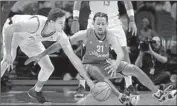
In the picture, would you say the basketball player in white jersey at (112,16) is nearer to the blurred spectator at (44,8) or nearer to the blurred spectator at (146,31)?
the blurred spectator at (146,31)

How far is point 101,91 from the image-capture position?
792cm

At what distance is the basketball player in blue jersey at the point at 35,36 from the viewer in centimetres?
794

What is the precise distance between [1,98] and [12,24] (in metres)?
1.04

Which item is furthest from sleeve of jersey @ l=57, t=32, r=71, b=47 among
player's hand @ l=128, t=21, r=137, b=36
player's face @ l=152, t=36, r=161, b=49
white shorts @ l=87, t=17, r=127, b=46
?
player's face @ l=152, t=36, r=161, b=49

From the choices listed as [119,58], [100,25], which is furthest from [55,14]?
[119,58]

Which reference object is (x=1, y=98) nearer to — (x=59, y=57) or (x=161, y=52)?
(x=59, y=57)

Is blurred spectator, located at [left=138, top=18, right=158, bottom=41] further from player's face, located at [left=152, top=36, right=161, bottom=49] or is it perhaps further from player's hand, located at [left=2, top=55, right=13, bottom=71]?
player's hand, located at [left=2, top=55, right=13, bottom=71]

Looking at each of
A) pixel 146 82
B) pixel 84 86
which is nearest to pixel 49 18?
pixel 84 86

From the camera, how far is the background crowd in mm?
8055

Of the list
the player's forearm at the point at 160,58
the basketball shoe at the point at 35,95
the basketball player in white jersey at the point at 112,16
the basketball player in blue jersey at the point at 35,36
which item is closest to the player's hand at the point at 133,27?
the basketball player in white jersey at the point at 112,16

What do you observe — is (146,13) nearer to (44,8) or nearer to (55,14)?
(55,14)

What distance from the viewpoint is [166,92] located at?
8273mm

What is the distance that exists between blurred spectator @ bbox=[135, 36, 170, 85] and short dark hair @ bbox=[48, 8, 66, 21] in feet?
3.95

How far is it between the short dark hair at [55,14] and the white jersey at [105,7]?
39 cm
